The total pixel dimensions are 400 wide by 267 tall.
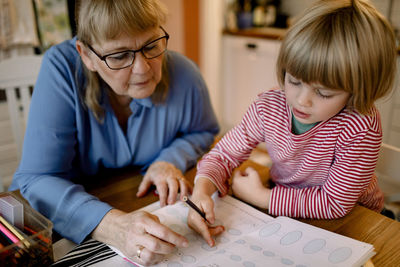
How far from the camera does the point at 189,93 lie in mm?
1167

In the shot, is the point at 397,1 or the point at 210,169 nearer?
the point at 210,169

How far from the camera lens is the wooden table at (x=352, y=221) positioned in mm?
731

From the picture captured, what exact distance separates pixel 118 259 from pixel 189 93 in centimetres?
60

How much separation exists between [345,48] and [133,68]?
1.66 feet

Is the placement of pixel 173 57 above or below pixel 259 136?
above

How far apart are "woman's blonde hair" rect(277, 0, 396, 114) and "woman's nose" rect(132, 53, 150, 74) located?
1.20ft

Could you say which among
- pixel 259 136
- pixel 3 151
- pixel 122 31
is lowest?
pixel 3 151

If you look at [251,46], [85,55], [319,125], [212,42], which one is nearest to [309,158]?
[319,125]

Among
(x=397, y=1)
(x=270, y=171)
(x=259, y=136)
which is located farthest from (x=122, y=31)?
(x=397, y=1)

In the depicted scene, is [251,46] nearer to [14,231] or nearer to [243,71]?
[243,71]

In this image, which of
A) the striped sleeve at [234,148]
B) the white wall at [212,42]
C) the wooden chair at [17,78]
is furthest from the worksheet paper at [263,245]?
the white wall at [212,42]

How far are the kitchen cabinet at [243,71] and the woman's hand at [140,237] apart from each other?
2.18 metres

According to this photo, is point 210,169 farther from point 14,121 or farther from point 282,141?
point 14,121

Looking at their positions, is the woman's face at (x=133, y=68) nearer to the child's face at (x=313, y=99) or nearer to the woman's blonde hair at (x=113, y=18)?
the woman's blonde hair at (x=113, y=18)
